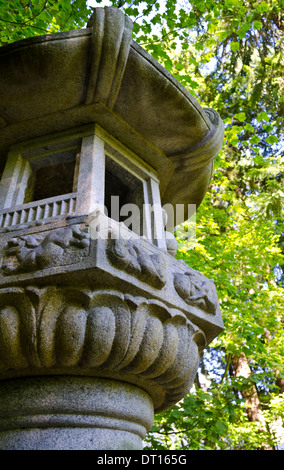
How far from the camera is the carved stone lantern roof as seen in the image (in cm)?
254

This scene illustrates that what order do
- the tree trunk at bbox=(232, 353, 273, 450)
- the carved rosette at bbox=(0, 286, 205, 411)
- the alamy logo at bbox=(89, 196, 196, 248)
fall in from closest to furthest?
the carved rosette at bbox=(0, 286, 205, 411), the alamy logo at bbox=(89, 196, 196, 248), the tree trunk at bbox=(232, 353, 273, 450)

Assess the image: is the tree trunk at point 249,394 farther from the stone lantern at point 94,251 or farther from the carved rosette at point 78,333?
the carved rosette at point 78,333

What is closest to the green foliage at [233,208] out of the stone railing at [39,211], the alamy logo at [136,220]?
the alamy logo at [136,220]

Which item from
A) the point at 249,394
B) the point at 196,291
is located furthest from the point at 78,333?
the point at 249,394

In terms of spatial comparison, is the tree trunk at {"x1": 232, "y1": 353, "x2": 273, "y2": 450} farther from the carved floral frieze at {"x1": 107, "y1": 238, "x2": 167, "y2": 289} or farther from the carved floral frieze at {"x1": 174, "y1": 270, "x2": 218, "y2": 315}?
the carved floral frieze at {"x1": 107, "y1": 238, "x2": 167, "y2": 289}

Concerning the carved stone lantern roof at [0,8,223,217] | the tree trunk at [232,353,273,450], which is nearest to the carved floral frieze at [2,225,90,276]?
the carved stone lantern roof at [0,8,223,217]

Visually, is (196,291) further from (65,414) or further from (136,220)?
(65,414)

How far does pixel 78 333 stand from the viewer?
198cm

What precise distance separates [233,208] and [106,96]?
5270mm

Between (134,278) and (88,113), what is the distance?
150 centimetres

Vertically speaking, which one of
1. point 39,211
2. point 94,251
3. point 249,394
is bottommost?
point 94,251

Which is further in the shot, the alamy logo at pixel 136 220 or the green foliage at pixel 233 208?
the green foliage at pixel 233 208

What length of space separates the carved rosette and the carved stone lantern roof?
1.52m

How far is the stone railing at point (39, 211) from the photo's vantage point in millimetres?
2531
